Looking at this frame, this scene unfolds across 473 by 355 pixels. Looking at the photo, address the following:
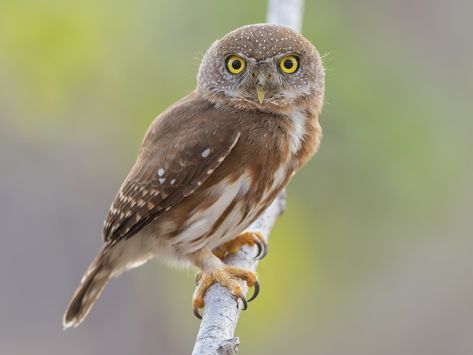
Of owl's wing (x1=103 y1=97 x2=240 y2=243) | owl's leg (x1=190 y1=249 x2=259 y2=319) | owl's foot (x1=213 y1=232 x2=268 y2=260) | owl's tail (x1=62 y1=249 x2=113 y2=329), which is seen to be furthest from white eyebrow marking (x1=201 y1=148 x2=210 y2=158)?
owl's tail (x1=62 y1=249 x2=113 y2=329)

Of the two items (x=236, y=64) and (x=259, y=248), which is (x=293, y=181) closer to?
Result: (x=259, y=248)

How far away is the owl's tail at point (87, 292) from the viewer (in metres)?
4.97

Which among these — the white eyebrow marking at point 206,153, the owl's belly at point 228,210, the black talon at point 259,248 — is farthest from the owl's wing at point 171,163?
the black talon at point 259,248

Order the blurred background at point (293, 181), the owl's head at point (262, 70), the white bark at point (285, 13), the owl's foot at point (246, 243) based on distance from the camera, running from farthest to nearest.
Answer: the blurred background at point (293, 181)
the white bark at point (285, 13)
the owl's foot at point (246, 243)
the owl's head at point (262, 70)

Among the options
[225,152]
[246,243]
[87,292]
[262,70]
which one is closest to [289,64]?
[262,70]

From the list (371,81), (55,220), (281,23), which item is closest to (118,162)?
(55,220)

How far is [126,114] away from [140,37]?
0.68 m

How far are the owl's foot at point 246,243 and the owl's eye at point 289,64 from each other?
906 millimetres

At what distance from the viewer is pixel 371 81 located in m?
7.35

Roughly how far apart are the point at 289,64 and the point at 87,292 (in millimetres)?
1631

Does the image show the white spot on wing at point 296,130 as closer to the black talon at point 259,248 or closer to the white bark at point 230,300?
the white bark at point 230,300

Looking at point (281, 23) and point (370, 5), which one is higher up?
point (370, 5)

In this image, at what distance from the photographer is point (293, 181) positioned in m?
7.75

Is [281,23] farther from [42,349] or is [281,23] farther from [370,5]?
[42,349]
